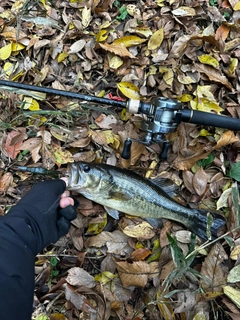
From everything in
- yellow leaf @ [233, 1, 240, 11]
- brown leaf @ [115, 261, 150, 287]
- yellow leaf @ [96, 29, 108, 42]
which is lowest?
brown leaf @ [115, 261, 150, 287]

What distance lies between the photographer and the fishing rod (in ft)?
9.21

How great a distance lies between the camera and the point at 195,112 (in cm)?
297

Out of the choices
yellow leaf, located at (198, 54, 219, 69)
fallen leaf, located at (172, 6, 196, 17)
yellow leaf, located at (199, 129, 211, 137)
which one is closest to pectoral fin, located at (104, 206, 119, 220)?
yellow leaf, located at (199, 129, 211, 137)

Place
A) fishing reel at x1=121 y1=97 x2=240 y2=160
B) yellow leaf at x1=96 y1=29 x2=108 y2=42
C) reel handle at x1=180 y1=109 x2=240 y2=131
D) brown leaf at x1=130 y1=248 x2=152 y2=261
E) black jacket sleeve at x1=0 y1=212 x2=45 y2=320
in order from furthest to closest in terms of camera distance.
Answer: yellow leaf at x1=96 y1=29 x2=108 y2=42, brown leaf at x1=130 y1=248 x2=152 y2=261, reel handle at x1=180 y1=109 x2=240 y2=131, fishing reel at x1=121 y1=97 x2=240 y2=160, black jacket sleeve at x1=0 y1=212 x2=45 y2=320

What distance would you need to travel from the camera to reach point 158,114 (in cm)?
281

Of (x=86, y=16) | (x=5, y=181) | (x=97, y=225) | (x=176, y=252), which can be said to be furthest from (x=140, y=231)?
(x=86, y=16)

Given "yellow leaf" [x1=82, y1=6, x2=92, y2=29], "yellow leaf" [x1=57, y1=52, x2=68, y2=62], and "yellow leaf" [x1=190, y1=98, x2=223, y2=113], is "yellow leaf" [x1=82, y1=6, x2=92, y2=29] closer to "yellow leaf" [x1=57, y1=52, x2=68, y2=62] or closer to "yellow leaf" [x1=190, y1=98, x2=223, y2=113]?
"yellow leaf" [x1=57, y1=52, x2=68, y2=62]

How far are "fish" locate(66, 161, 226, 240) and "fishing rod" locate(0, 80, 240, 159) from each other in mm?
238

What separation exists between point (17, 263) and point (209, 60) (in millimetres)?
2570

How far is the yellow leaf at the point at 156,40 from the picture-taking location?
3436 mm

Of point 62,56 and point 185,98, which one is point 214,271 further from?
point 62,56

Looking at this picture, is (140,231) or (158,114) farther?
(140,231)

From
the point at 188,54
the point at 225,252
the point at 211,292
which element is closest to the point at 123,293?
the point at 211,292

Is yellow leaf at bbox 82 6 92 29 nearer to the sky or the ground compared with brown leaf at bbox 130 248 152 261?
nearer to the sky
